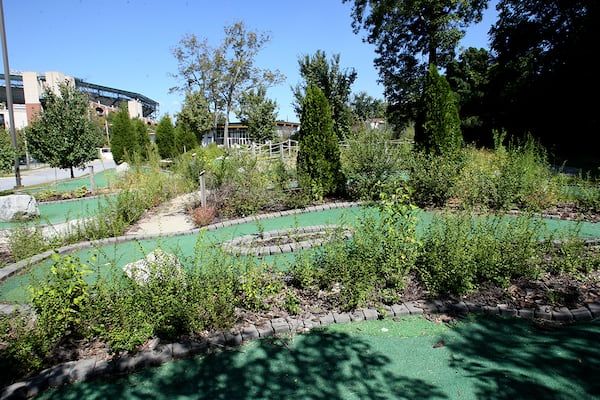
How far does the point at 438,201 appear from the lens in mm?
8570

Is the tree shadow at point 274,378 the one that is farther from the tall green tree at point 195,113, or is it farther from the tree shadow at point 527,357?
the tall green tree at point 195,113

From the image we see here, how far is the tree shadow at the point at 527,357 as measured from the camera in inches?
95.7

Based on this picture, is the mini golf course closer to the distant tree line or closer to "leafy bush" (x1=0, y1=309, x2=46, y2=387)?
"leafy bush" (x1=0, y1=309, x2=46, y2=387)

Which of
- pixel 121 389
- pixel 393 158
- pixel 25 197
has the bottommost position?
pixel 121 389

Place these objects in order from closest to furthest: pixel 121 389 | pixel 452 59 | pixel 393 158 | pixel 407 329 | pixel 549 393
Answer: pixel 549 393
pixel 121 389
pixel 407 329
pixel 393 158
pixel 452 59

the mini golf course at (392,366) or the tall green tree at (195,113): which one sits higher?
the tall green tree at (195,113)

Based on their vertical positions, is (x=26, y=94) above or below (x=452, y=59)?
above

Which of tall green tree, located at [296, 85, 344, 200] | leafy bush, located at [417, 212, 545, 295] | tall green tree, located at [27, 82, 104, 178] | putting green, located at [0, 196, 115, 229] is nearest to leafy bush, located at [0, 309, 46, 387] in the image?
leafy bush, located at [417, 212, 545, 295]

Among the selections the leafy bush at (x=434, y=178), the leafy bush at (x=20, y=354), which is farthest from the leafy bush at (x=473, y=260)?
the leafy bush at (x=434, y=178)

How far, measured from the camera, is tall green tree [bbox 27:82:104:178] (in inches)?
508

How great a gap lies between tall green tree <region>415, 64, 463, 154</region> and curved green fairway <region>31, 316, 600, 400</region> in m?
7.00

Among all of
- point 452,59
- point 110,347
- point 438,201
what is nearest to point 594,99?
point 452,59

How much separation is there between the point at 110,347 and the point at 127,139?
22575 mm

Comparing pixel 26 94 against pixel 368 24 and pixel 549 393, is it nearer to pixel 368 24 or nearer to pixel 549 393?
pixel 368 24
